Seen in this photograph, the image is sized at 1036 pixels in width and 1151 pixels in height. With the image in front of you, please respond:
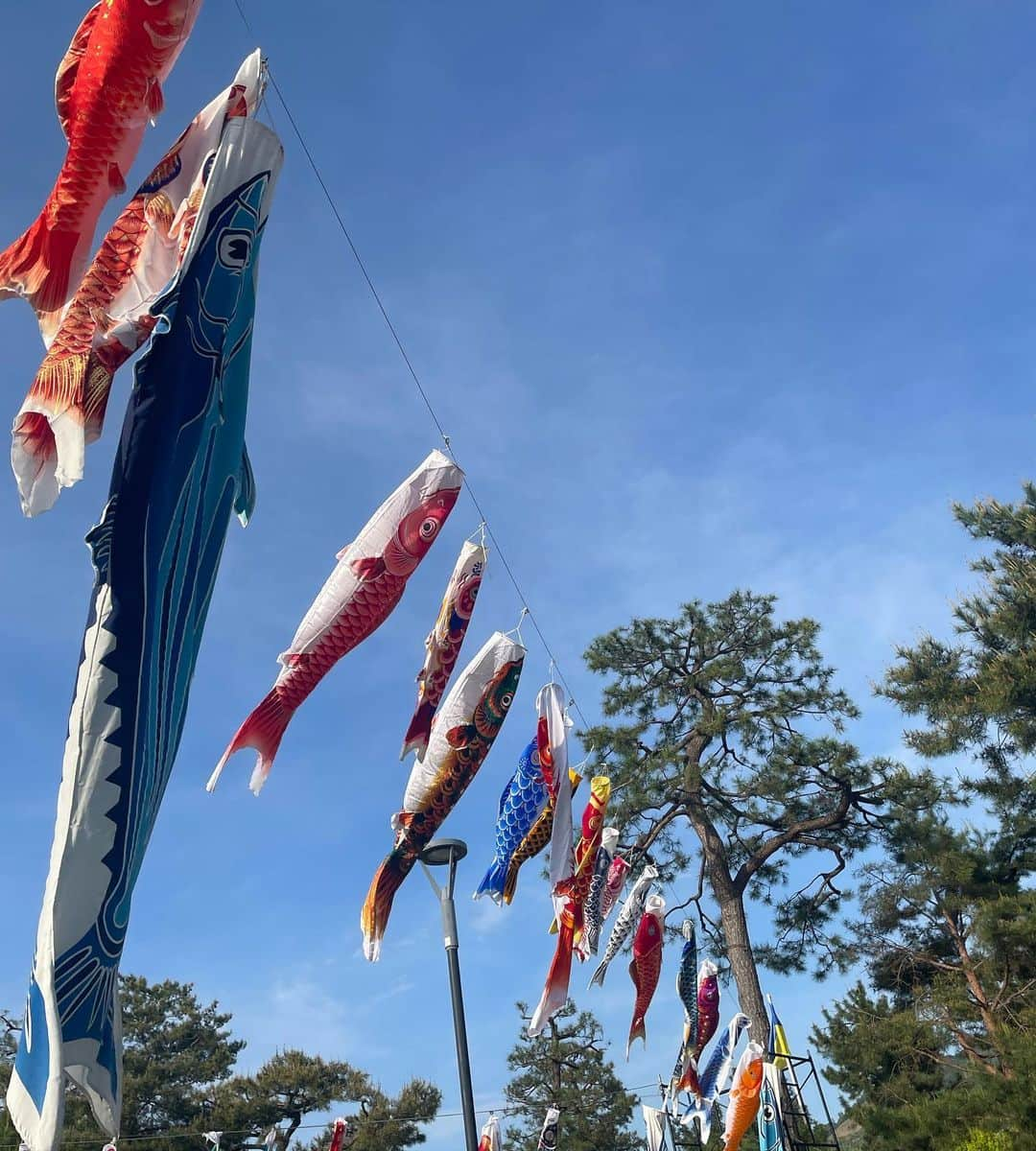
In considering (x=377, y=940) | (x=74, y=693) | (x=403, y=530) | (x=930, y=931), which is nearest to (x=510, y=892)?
(x=377, y=940)

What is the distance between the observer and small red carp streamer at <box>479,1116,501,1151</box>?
13.5 m

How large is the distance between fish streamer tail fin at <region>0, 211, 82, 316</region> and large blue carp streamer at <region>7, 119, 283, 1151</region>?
18.4 inches

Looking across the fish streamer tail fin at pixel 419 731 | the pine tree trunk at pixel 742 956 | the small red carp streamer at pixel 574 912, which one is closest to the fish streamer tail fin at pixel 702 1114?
the pine tree trunk at pixel 742 956

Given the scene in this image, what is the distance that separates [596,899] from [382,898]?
2941mm

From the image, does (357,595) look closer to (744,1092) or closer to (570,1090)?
(744,1092)

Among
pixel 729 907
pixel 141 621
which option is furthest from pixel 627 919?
pixel 141 621

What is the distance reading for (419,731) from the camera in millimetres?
6531

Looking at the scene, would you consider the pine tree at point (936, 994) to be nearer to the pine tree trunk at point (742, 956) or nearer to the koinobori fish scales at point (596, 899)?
the pine tree trunk at point (742, 956)

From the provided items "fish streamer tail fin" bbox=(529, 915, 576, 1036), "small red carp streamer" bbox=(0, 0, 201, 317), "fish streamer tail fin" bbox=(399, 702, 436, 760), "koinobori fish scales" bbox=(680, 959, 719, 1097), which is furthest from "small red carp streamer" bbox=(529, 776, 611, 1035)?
"small red carp streamer" bbox=(0, 0, 201, 317)

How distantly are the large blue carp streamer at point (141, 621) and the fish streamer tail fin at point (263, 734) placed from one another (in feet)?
5.67

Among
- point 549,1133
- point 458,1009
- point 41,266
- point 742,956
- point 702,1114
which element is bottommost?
point 458,1009

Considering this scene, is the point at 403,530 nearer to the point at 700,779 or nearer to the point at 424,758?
the point at 424,758

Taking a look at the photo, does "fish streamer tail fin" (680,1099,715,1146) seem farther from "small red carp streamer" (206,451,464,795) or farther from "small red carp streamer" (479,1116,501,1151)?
Result: "small red carp streamer" (206,451,464,795)

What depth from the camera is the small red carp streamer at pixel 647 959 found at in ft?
38.4
